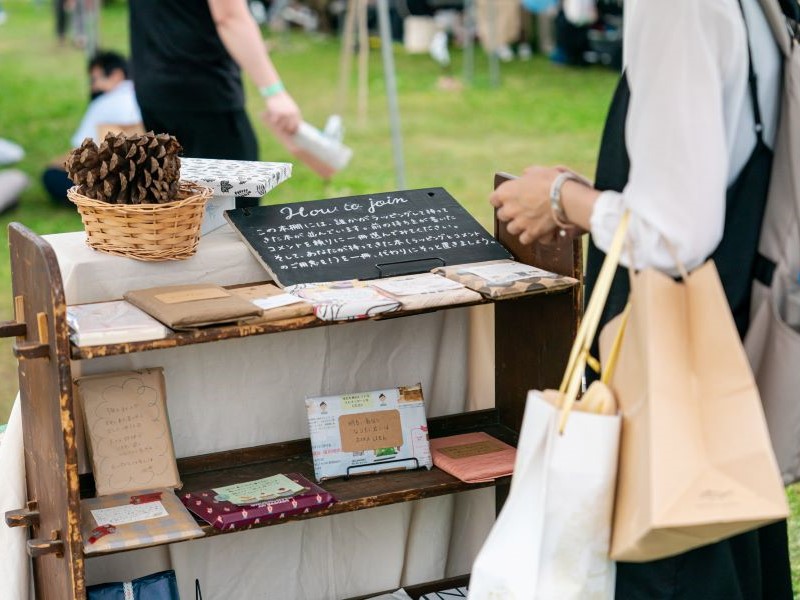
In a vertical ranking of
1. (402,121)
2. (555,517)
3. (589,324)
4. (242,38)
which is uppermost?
(242,38)

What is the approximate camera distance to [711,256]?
1723 mm

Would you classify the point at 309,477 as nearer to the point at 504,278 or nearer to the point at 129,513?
the point at 129,513

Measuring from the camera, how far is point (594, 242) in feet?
5.74

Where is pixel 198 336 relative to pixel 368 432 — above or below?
above

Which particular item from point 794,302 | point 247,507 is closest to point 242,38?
point 247,507

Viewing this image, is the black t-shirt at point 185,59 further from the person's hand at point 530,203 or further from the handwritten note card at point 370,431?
the person's hand at point 530,203

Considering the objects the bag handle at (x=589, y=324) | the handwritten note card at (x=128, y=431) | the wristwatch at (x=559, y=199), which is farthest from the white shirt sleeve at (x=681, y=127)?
the handwritten note card at (x=128, y=431)

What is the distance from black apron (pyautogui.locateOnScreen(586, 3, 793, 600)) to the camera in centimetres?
169

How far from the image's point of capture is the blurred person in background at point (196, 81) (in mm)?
3547

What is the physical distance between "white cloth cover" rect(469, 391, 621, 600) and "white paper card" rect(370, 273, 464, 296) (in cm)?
61

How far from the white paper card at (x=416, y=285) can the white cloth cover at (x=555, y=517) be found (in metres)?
0.61

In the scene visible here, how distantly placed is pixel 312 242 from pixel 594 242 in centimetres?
77

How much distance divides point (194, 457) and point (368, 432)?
36cm

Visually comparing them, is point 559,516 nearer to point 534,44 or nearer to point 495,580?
point 495,580
